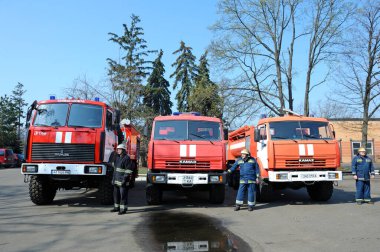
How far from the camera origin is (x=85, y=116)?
10.8 m

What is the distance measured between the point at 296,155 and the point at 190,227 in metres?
4.56

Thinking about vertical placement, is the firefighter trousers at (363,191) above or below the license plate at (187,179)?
below

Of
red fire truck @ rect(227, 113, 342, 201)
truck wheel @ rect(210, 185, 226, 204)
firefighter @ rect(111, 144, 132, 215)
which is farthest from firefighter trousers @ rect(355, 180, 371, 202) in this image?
firefighter @ rect(111, 144, 132, 215)

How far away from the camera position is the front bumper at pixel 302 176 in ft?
35.4

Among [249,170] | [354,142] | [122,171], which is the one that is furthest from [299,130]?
[354,142]

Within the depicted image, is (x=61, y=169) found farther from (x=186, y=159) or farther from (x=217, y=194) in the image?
(x=217, y=194)

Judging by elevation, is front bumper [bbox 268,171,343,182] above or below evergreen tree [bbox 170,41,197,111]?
below

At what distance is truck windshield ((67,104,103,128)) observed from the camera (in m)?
10.6

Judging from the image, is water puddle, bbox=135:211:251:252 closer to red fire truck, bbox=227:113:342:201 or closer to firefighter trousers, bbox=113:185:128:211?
firefighter trousers, bbox=113:185:128:211

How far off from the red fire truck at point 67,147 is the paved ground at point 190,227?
676 millimetres

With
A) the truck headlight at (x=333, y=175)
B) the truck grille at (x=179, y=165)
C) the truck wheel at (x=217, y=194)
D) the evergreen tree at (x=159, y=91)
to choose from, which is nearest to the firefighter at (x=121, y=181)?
the truck grille at (x=179, y=165)

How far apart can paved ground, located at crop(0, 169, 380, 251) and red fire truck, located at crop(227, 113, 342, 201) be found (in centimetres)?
63

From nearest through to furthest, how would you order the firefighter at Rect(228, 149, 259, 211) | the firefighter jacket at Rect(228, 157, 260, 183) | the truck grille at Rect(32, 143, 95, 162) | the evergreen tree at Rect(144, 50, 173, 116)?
the truck grille at Rect(32, 143, 95, 162) < the firefighter at Rect(228, 149, 259, 211) < the firefighter jacket at Rect(228, 157, 260, 183) < the evergreen tree at Rect(144, 50, 173, 116)

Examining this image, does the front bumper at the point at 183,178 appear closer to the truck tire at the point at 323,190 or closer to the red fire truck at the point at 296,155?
the red fire truck at the point at 296,155
